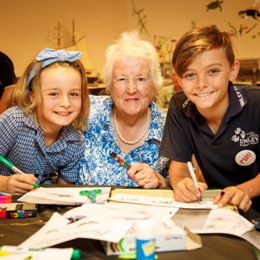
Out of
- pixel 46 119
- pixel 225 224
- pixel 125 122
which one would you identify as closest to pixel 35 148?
pixel 46 119

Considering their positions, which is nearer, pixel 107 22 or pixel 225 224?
pixel 225 224

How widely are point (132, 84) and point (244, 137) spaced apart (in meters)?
0.57

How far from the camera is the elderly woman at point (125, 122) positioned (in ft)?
5.57

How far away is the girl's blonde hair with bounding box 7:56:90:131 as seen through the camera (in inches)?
63.7

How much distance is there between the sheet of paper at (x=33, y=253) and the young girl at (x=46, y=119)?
2.70 feet

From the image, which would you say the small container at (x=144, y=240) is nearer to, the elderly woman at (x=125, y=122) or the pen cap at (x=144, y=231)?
the pen cap at (x=144, y=231)

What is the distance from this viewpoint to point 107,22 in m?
4.73

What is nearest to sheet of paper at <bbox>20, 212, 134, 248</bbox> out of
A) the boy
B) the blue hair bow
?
the boy

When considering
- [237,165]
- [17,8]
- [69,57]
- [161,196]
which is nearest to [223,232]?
[161,196]

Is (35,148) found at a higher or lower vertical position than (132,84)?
lower

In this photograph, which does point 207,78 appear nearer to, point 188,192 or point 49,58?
point 188,192

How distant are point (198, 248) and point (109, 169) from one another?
0.93 metres

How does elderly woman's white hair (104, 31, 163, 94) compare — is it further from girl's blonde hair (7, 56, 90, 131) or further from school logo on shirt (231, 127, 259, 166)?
school logo on shirt (231, 127, 259, 166)

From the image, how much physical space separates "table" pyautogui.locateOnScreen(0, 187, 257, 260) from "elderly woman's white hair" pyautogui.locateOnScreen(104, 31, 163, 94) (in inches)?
38.8
